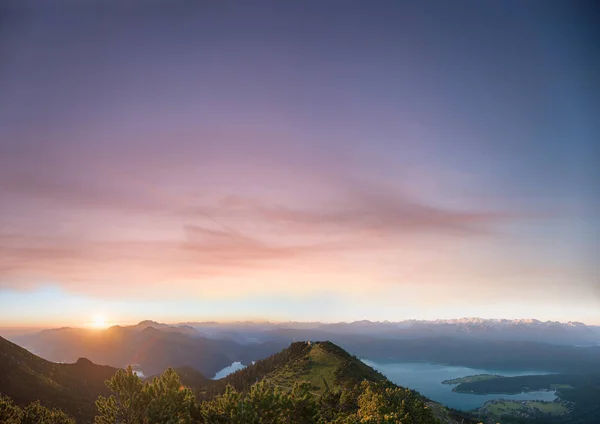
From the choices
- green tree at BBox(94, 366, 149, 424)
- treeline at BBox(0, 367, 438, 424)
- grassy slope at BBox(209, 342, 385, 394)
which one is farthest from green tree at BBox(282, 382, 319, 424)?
grassy slope at BBox(209, 342, 385, 394)

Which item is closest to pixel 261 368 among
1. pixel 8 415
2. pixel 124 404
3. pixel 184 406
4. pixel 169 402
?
pixel 8 415

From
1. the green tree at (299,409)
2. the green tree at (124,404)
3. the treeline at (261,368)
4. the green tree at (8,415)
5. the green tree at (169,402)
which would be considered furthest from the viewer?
the treeline at (261,368)

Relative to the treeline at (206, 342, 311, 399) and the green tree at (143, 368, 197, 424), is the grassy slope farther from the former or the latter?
the green tree at (143, 368, 197, 424)

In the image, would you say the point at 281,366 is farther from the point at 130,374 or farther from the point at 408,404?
the point at 130,374

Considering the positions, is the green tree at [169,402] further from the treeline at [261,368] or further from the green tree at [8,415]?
the treeline at [261,368]

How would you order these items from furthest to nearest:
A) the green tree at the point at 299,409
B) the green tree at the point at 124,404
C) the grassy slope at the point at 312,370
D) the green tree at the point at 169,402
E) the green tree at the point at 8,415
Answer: the grassy slope at the point at 312,370
the green tree at the point at 8,415
the green tree at the point at 299,409
the green tree at the point at 124,404
the green tree at the point at 169,402

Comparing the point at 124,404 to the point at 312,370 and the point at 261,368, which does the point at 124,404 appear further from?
the point at 261,368

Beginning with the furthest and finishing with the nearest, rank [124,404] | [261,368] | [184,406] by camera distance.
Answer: [261,368]
[184,406]
[124,404]

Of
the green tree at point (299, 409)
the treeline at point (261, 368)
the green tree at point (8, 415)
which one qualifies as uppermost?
the green tree at point (299, 409)

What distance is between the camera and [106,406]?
3916 cm

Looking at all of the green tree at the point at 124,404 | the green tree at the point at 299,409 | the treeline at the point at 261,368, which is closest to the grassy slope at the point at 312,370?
the treeline at the point at 261,368

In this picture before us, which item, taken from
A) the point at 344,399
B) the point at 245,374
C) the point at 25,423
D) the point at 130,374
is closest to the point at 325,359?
the point at 245,374

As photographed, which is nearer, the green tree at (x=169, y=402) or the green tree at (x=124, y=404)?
the green tree at (x=169, y=402)

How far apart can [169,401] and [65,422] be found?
238 feet
